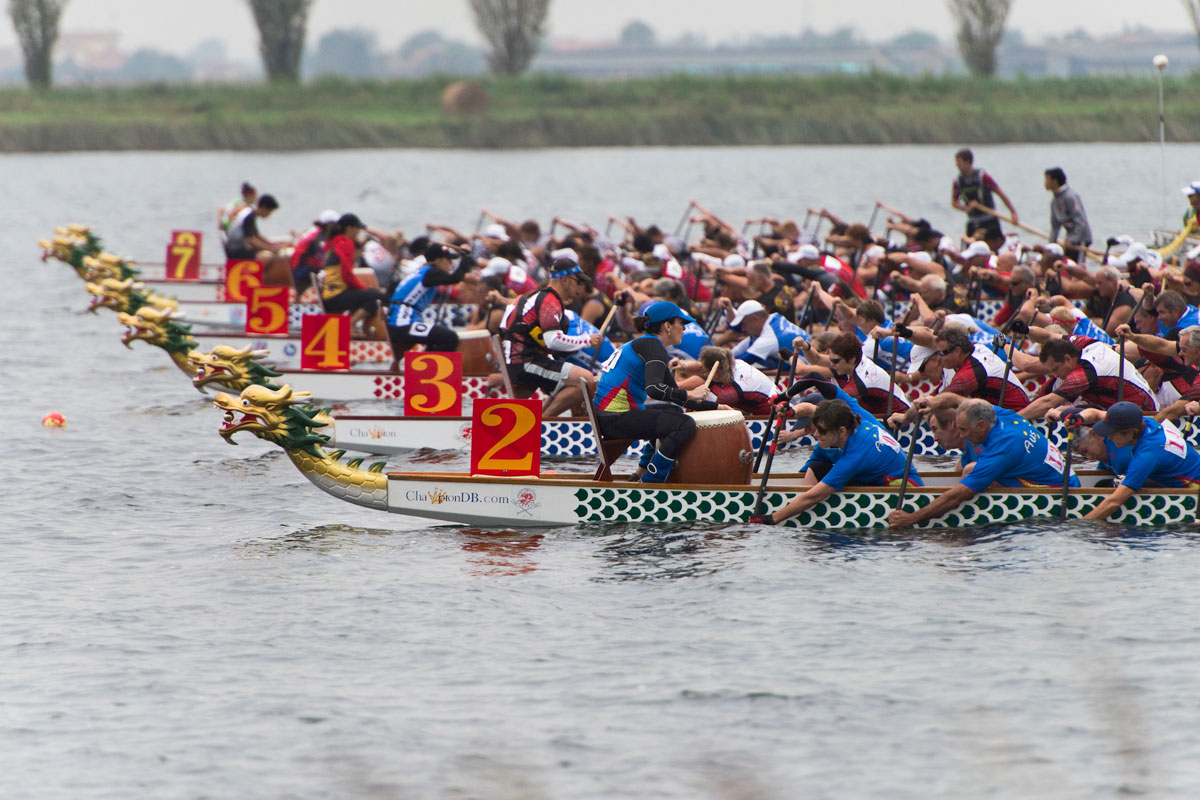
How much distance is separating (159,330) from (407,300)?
8.86ft

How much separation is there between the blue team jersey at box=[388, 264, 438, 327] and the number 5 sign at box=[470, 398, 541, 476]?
18.8 ft

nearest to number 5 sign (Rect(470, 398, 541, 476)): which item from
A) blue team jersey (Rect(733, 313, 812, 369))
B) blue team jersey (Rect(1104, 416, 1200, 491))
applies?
blue team jersey (Rect(733, 313, 812, 369))

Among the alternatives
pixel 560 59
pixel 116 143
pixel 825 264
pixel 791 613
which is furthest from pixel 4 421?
pixel 560 59

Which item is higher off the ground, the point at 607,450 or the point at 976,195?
the point at 976,195

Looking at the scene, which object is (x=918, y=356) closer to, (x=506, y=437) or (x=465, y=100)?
(x=506, y=437)

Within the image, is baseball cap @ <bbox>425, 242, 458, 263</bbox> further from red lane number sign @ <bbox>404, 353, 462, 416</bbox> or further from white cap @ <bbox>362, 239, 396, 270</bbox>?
white cap @ <bbox>362, 239, 396, 270</bbox>

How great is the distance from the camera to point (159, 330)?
16.8 metres

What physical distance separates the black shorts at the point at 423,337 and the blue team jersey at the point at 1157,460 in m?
7.86

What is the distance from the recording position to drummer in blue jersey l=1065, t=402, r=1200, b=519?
11.1m

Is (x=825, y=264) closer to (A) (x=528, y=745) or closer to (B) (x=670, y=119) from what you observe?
(A) (x=528, y=745)

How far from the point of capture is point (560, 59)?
181 metres

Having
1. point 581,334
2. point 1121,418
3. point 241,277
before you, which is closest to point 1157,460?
point 1121,418

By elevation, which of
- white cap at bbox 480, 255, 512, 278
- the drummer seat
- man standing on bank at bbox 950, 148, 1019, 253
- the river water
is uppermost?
man standing on bank at bbox 950, 148, 1019, 253

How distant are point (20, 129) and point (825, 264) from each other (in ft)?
179
